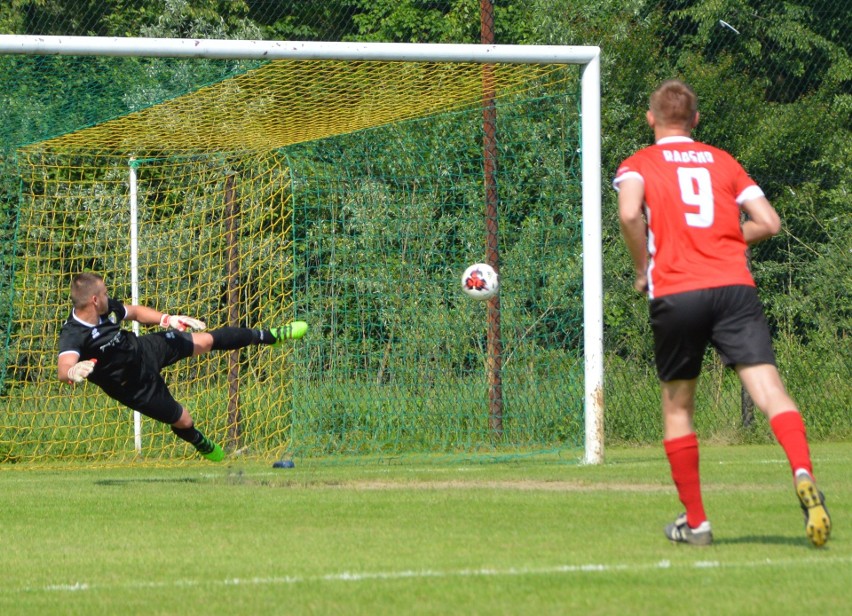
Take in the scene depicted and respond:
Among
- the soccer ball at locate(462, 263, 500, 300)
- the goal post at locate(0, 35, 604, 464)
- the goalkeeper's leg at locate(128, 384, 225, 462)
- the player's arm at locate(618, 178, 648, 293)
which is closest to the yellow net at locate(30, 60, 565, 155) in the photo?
the goal post at locate(0, 35, 604, 464)

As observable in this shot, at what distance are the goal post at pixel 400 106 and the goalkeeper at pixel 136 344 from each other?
69.3 inches

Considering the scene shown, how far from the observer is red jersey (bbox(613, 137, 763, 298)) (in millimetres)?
5414

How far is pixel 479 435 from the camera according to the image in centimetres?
1144

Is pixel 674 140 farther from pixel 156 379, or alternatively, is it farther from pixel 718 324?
pixel 156 379

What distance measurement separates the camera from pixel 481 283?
32.7ft

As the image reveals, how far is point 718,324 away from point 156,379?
5.39 m

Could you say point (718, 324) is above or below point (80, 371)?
above

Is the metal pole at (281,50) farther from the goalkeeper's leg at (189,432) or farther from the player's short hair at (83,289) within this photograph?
the goalkeeper's leg at (189,432)

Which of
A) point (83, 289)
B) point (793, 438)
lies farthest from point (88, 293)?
point (793, 438)

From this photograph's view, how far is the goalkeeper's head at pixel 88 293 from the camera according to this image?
9.26m

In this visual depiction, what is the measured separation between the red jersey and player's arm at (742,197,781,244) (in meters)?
0.07

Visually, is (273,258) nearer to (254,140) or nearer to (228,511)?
(254,140)

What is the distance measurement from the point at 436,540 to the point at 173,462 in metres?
6.27

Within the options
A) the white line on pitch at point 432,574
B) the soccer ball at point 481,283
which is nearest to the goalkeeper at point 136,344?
the soccer ball at point 481,283
